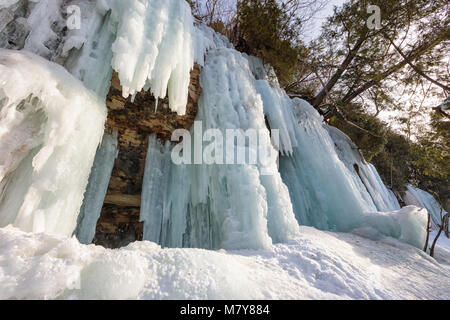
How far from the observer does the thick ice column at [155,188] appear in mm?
3306

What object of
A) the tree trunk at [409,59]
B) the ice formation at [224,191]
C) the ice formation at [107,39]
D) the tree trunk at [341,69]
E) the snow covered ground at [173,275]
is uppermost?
the tree trunk at [341,69]

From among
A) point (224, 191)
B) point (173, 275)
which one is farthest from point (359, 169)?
point (173, 275)

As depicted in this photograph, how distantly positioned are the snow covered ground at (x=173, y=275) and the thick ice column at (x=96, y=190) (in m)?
1.91

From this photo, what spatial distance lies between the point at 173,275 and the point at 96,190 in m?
2.81

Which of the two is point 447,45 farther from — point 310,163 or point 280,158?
point 280,158

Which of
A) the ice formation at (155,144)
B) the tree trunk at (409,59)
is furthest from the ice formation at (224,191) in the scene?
the tree trunk at (409,59)

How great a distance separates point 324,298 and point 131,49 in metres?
3.08

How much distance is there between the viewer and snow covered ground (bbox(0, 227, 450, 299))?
866 mm

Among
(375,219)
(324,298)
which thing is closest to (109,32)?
(324,298)

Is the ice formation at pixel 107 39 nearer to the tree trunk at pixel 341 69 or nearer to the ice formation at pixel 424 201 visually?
the tree trunk at pixel 341 69

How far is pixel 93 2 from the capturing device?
101 inches

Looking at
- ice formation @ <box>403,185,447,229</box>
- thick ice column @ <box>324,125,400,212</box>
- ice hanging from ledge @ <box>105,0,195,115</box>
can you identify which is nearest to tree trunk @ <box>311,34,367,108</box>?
thick ice column @ <box>324,125,400,212</box>

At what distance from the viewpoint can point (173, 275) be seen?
3.59ft

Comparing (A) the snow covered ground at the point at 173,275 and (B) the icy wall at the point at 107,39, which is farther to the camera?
(B) the icy wall at the point at 107,39
